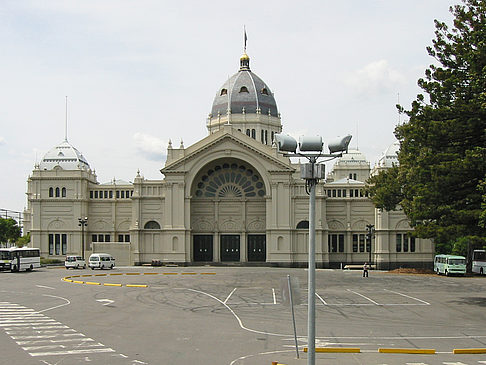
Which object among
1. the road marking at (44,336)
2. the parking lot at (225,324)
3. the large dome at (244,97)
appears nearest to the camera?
the parking lot at (225,324)

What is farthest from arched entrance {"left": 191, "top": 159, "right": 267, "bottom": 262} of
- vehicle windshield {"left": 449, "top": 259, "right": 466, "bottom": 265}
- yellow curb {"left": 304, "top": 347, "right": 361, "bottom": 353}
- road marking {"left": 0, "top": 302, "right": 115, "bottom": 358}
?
yellow curb {"left": 304, "top": 347, "right": 361, "bottom": 353}

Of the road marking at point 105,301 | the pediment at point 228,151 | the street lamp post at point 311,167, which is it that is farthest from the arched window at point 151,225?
the street lamp post at point 311,167

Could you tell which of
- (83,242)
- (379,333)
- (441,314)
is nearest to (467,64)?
(441,314)

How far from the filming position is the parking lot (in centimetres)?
1817

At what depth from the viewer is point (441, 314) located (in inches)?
1094

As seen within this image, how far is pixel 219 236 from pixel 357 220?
58.7ft

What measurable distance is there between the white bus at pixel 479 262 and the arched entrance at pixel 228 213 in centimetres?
2604

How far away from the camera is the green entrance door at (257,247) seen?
256 ft

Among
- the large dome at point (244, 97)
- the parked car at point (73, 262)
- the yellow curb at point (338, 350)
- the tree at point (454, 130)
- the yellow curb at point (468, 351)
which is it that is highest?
the large dome at point (244, 97)

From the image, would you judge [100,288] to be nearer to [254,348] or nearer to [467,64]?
[254,348]

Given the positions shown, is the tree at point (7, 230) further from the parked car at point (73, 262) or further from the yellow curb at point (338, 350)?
the yellow curb at point (338, 350)

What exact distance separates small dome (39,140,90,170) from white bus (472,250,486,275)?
1997 inches

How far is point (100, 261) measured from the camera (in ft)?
214

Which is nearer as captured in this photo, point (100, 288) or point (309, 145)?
point (309, 145)
